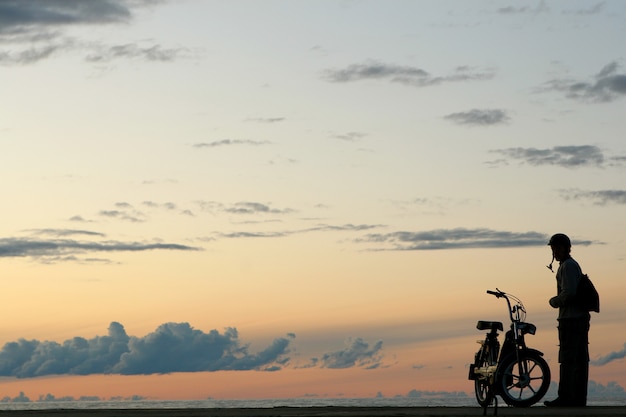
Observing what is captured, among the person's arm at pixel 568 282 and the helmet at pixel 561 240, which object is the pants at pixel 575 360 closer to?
the person's arm at pixel 568 282

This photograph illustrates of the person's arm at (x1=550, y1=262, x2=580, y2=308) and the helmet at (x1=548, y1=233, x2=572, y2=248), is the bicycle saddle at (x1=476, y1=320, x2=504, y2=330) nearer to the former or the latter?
the person's arm at (x1=550, y1=262, x2=580, y2=308)

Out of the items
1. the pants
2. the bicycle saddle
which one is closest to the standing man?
the pants

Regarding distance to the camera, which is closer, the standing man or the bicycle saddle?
the standing man

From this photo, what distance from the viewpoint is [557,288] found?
62.8ft

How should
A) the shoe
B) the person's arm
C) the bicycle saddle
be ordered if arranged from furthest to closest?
1. the bicycle saddle
2. the person's arm
3. the shoe

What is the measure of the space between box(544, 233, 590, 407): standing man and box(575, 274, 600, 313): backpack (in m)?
0.07

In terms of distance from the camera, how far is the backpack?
61.6 feet

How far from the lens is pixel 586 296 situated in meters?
18.8

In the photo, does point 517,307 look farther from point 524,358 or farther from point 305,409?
point 305,409

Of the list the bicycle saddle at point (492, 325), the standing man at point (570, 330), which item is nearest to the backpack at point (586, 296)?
→ the standing man at point (570, 330)

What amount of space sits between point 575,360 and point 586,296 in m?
1.17

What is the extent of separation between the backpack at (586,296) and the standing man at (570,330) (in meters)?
0.07

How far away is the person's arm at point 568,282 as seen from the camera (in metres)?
18.7

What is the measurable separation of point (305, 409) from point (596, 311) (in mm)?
5485
